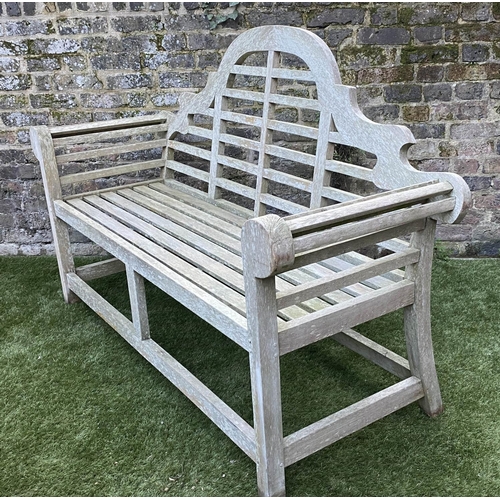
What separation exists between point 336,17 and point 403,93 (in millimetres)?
602

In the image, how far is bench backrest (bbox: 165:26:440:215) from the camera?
2.21 metres

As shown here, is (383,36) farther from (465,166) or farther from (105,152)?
(105,152)

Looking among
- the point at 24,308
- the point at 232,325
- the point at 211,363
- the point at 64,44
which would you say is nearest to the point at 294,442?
the point at 232,325

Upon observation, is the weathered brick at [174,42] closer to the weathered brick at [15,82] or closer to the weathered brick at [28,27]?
Answer: the weathered brick at [28,27]

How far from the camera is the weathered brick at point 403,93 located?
3447 mm

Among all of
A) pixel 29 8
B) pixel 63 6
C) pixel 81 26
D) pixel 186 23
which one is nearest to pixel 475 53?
pixel 186 23

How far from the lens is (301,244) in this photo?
1584mm

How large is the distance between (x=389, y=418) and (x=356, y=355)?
0.47 metres

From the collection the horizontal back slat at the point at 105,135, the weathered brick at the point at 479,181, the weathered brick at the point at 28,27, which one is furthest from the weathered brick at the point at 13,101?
the weathered brick at the point at 479,181

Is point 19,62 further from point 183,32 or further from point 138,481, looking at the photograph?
point 138,481

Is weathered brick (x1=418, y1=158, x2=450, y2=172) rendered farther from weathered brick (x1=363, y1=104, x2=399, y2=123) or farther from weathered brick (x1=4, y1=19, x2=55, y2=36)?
weathered brick (x1=4, y1=19, x2=55, y2=36)

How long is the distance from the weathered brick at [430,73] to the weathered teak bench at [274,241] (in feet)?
2.15

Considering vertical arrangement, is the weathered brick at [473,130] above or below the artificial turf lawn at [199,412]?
above

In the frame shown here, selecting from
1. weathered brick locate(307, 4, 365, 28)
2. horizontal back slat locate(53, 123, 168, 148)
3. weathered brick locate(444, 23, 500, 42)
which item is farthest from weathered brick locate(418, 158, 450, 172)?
horizontal back slat locate(53, 123, 168, 148)
